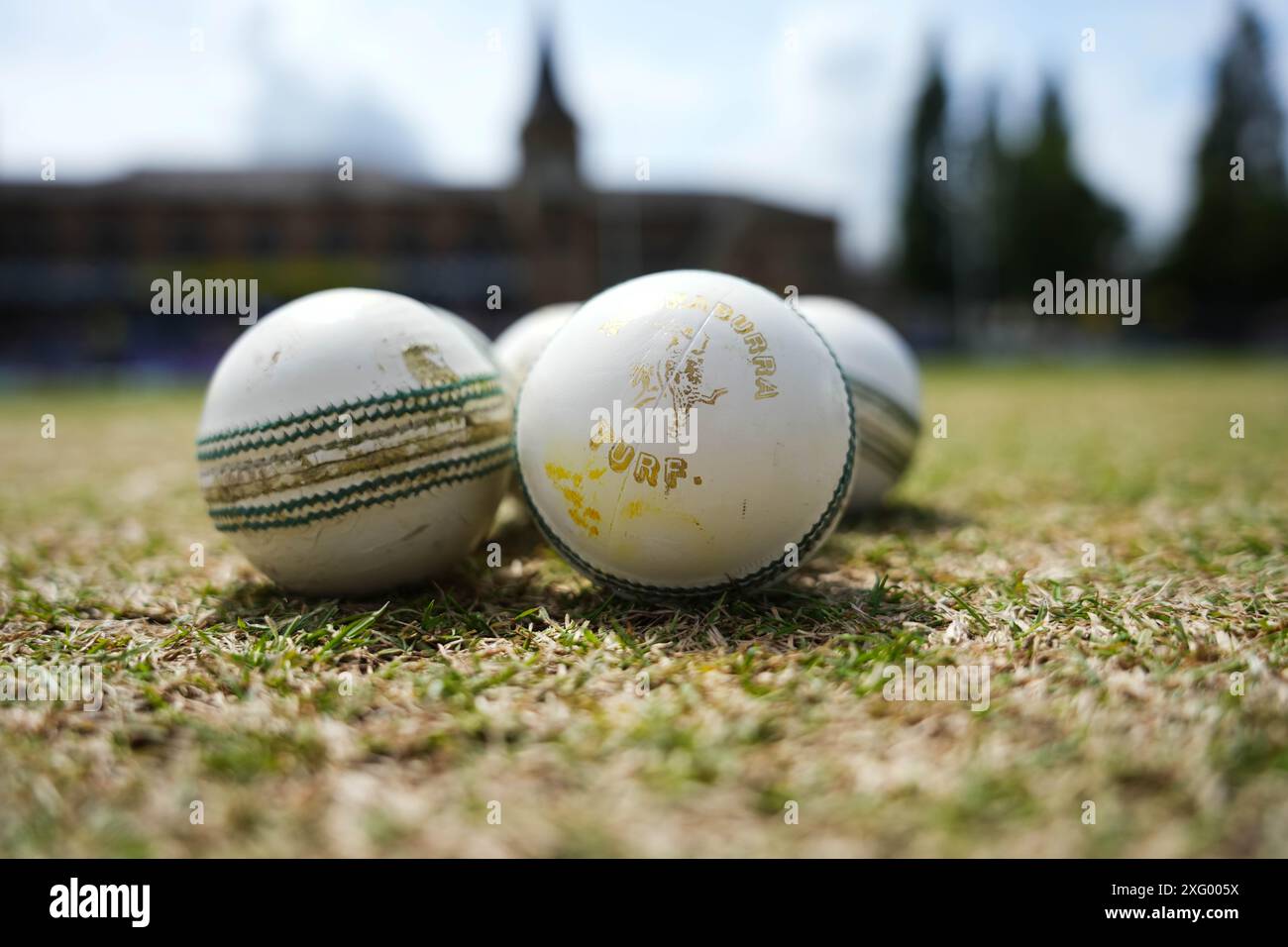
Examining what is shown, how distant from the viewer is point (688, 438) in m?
3.42

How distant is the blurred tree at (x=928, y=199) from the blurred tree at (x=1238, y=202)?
13.3 m

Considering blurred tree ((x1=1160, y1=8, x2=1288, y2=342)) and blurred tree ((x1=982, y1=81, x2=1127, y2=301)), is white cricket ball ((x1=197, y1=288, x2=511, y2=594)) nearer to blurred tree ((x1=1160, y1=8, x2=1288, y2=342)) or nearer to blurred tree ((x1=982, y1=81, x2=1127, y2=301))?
blurred tree ((x1=1160, y1=8, x2=1288, y2=342))

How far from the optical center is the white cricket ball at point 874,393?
213 inches

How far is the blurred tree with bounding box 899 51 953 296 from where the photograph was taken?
54.7 m

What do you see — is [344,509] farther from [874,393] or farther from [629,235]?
[629,235]

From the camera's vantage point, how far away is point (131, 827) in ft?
7.53

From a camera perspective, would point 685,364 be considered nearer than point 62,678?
No

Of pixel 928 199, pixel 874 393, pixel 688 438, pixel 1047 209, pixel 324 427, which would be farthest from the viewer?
pixel 1047 209

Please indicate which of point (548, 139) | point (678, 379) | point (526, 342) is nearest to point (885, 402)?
point (526, 342)

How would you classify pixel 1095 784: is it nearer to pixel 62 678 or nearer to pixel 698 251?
pixel 62 678

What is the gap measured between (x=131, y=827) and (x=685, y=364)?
7.40 feet

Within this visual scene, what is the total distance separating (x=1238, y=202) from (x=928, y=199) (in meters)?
16.4

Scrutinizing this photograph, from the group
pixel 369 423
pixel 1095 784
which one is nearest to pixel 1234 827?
pixel 1095 784
